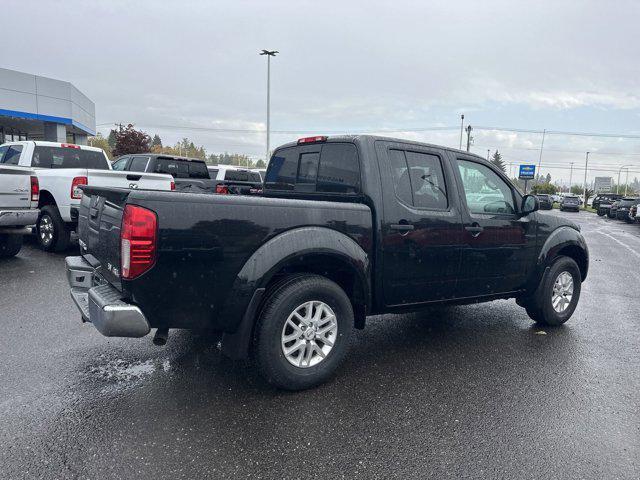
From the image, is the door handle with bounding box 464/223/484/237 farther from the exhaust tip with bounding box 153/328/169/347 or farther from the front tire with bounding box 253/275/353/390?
the exhaust tip with bounding box 153/328/169/347

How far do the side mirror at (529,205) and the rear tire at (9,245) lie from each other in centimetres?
784

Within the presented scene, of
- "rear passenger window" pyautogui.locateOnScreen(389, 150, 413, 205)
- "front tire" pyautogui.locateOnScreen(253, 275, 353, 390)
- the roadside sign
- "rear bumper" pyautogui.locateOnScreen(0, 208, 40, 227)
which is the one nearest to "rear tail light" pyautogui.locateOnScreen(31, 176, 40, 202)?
"rear bumper" pyautogui.locateOnScreen(0, 208, 40, 227)

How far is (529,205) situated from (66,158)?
8840 millimetres

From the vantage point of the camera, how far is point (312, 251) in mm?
3449

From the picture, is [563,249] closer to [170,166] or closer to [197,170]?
[197,170]

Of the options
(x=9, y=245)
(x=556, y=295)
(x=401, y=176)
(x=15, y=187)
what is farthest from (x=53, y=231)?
(x=556, y=295)

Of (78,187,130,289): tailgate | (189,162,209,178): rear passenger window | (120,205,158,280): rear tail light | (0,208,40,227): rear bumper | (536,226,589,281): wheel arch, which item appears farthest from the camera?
(189,162,209,178): rear passenger window

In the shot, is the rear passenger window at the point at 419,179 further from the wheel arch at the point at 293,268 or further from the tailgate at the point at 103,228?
the tailgate at the point at 103,228

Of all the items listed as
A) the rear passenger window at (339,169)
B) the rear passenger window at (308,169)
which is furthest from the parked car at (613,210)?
the rear passenger window at (339,169)

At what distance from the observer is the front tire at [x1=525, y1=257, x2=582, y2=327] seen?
5273 mm

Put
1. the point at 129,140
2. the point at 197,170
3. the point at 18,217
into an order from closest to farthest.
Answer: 1. the point at 18,217
2. the point at 197,170
3. the point at 129,140

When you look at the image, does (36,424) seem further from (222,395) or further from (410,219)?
(410,219)

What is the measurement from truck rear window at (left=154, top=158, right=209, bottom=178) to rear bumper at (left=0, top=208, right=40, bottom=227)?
4.22 m

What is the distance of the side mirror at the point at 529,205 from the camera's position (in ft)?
16.1
